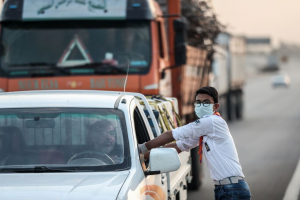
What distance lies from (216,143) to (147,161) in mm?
575

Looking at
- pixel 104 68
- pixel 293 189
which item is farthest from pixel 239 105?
pixel 104 68

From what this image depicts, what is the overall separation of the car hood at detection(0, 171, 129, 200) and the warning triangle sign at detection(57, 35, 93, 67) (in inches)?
196

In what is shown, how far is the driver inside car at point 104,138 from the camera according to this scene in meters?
5.04

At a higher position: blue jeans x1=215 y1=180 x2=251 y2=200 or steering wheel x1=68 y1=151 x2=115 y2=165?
steering wheel x1=68 y1=151 x2=115 y2=165

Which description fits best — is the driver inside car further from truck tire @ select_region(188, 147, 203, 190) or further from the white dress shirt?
truck tire @ select_region(188, 147, 203, 190)

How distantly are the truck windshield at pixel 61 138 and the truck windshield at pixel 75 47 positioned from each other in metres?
4.26

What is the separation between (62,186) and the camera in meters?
4.34

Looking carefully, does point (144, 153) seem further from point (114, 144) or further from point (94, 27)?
point (94, 27)

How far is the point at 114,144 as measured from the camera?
5078 mm

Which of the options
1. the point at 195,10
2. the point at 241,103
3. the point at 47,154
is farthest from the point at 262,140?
the point at 47,154

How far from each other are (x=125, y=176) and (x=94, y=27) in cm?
547

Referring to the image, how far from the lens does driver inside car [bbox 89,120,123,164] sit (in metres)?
5.04

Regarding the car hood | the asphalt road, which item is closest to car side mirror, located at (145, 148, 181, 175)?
the car hood

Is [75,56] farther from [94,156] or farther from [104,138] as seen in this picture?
[94,156]
